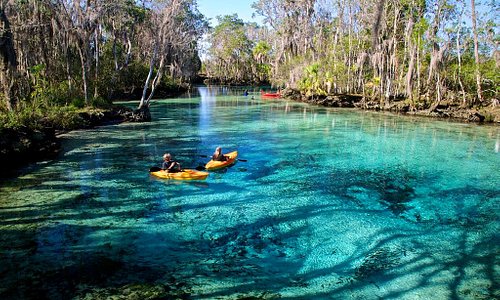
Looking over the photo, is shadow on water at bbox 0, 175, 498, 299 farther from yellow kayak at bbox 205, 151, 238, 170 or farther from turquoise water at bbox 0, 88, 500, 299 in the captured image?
yellow kayak at bbox 205, 151, 238, 170

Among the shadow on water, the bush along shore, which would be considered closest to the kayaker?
the shadow on water

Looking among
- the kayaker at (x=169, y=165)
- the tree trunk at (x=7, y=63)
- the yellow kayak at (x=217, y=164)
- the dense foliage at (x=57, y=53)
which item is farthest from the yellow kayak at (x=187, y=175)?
the tree trunk at (x=7, y=63)

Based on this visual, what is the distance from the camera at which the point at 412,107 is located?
113 feet

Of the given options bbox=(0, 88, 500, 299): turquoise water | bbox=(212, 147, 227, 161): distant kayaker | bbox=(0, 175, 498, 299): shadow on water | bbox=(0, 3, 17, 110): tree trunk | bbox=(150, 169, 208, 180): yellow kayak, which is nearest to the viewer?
bbox=(0, 175, 498, 299): shadow on water

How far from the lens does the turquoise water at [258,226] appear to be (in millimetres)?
7047

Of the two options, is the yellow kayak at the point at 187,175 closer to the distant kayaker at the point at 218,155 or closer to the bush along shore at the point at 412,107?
the distant kayaker at the point at 218,155

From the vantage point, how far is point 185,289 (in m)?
6.82

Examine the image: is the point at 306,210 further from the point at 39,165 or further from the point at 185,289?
the point at 39,165

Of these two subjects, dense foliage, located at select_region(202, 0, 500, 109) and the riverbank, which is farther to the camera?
dense foliage, located at select_region(202, 0, 500, 109)

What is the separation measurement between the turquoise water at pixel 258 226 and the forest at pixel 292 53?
7.09 m

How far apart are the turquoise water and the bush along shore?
12.8 m

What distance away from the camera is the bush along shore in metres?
29.8

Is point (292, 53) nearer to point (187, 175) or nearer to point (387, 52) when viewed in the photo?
point (387, 52)

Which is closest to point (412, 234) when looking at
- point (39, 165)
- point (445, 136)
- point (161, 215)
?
point (161, 215)
